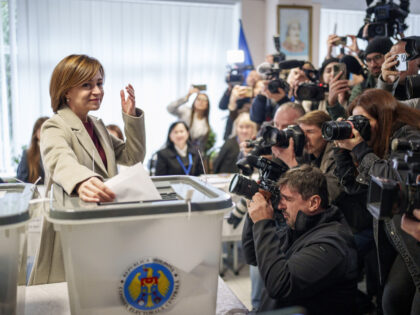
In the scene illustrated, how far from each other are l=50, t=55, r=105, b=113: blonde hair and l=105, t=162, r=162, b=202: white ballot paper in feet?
1.50

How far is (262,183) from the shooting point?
1464mm

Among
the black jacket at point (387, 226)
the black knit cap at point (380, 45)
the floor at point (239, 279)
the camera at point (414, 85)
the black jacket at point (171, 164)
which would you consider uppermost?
the black knit cap at point (380, 45)

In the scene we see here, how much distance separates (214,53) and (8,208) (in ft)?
Answer: 16.0

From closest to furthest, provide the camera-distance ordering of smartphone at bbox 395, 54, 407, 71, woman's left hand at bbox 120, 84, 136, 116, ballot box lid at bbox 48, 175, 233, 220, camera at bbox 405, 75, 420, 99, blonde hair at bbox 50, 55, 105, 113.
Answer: ballot box lid at bbox 48, 175, 233, 220
blonde hair at bbox 50, 55, 105, 113
woman's left hand at bbox 120, 84, 136, 116
camera at bbox 405, 75, 420, 99
smartphone at bbox 395, 54, 407, 71

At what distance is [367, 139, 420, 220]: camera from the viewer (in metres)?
0.93

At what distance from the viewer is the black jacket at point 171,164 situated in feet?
11.7

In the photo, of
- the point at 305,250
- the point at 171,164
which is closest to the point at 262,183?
the point at 305,250

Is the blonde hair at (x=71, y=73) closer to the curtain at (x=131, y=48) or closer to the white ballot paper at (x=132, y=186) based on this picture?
the white ballot paper at (x=132, y=186)

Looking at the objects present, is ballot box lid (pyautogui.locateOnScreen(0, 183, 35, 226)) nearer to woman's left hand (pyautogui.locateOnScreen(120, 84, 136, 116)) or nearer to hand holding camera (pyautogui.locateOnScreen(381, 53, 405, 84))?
woman's left hand (pyautogui.locateOnScreen(120, 84, 136, 116))

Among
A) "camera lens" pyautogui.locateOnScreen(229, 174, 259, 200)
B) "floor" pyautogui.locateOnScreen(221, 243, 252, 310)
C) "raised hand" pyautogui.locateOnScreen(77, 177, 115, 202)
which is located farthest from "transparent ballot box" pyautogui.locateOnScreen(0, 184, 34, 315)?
"floor" pyautogui.locateOnScreen(221, 243, 252, 310)

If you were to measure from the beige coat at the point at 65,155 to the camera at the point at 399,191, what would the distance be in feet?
2.08

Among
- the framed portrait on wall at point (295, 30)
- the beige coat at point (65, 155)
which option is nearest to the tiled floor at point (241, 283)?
the beige coat at point (65, 155)

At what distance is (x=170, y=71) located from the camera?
5.33 meters

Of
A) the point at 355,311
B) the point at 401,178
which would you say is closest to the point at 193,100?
the point at 355,311
